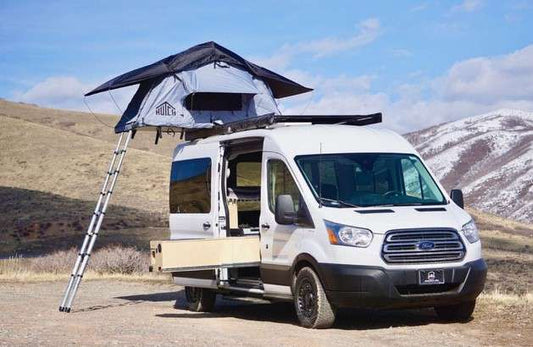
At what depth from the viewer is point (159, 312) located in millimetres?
15141

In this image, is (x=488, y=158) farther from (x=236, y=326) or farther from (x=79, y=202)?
(x=236, y=326)

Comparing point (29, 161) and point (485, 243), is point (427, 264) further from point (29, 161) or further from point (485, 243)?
point (29, 161)

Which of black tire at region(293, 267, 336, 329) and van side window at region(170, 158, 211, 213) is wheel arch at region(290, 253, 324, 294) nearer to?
black tire at region(293, 267, 336, 329)

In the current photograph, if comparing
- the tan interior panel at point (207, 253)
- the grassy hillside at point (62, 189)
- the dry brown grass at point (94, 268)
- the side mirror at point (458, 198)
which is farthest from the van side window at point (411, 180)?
the grassy hillside at point (62, 189)

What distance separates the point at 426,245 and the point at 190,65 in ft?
20.7

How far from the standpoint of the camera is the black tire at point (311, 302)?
39.0 feet

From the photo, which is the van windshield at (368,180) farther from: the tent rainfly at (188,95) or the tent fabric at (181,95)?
the tent fabric at (181,95)

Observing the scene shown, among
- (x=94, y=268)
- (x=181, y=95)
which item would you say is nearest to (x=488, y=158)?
(x=94, y=268)

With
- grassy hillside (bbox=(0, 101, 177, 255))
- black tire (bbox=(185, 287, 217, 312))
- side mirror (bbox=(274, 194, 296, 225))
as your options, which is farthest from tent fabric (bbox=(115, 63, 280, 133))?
grassy hillside (bbox=(0, 101, 177, 255))

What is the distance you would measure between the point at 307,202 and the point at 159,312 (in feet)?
13.0

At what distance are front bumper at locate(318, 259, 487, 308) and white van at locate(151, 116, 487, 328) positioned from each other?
0.01 metres

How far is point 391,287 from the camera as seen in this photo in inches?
453

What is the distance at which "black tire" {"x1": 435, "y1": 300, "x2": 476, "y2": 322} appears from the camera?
1241 cm

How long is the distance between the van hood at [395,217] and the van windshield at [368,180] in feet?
0.84
